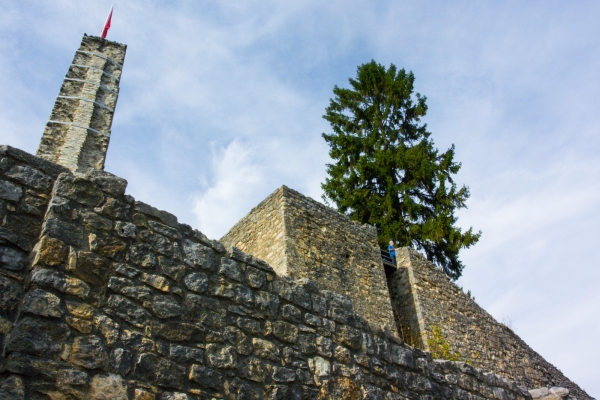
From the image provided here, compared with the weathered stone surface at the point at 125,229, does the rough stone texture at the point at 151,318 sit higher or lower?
lower

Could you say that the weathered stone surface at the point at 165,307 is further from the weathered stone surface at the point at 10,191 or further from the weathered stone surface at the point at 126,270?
the weathered stone surface at the point at 10,191

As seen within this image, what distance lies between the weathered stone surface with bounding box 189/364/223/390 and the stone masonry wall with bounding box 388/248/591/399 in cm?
776

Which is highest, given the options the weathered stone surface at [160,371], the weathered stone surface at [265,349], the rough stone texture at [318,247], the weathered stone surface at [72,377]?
the rough stone texture at [318,247]

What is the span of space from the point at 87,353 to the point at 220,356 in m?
0.86

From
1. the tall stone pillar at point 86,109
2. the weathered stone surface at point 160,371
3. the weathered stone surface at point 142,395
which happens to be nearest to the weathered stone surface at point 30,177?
the weathered stone surface at point 160,371

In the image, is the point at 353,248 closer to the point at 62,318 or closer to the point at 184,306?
the point at 184,306

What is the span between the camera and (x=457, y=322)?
1131 cm

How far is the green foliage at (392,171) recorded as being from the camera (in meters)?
16.2

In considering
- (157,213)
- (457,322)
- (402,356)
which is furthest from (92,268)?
(457,322)

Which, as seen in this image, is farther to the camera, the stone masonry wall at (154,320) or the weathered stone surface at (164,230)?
the weathered stone surface at (164,230)

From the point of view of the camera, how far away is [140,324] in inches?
118

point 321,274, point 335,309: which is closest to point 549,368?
point 321,274

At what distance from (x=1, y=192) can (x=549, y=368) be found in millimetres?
13506

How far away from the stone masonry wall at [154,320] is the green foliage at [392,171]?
40.3 ft
